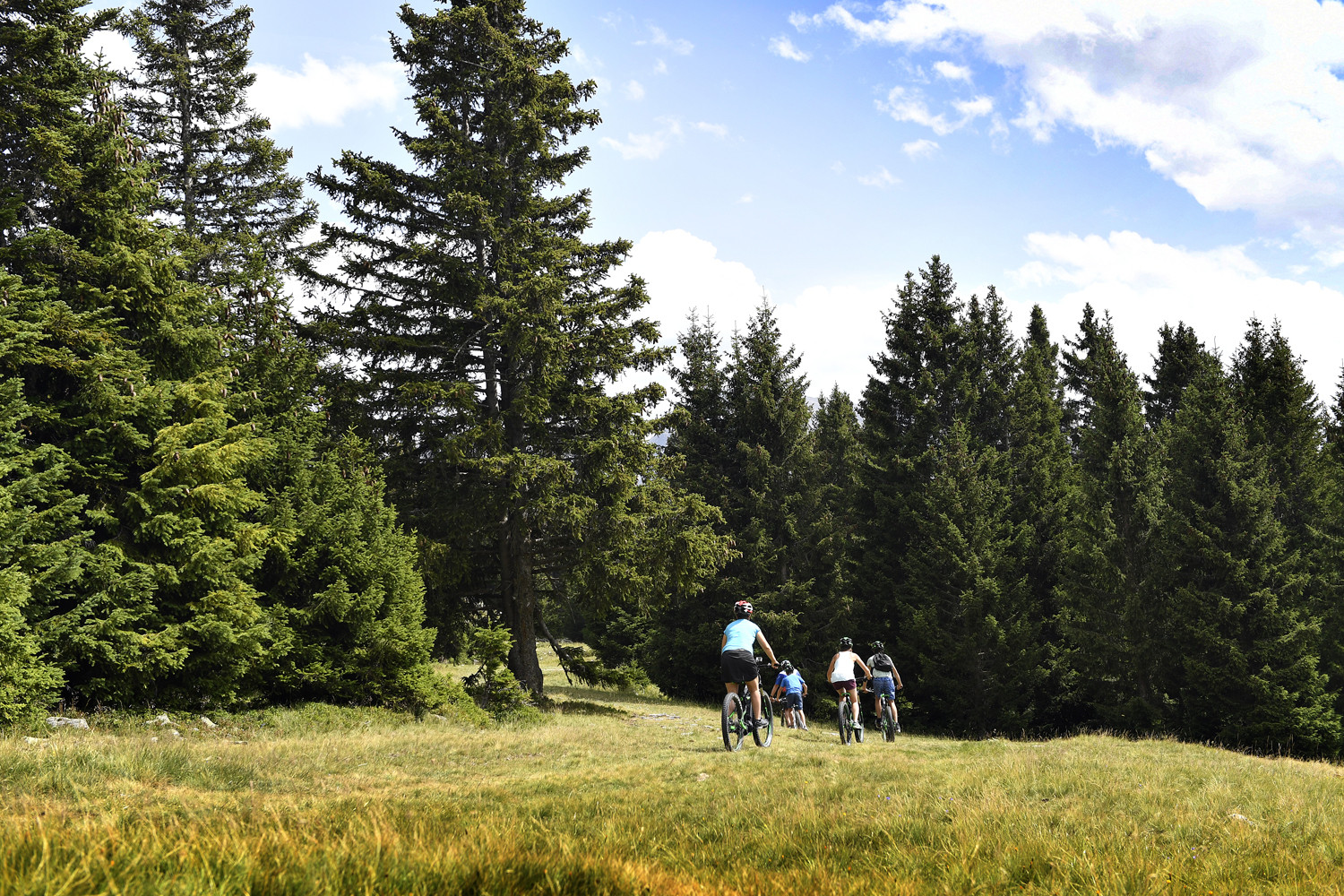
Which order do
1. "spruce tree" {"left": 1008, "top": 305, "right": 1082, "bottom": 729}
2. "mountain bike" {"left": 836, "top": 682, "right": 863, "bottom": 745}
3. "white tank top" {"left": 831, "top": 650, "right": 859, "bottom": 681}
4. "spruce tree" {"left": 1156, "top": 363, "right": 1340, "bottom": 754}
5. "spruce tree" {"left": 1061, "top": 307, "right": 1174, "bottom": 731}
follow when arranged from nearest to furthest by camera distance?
"mountain bike" {"left": 836, "top": 682, "right": 863, "bottom": 745} → "white tank top" {"left": 831, "top": 650, "right": 859, "bottom": 681} → "spruce tree" {"left": 1156, "top": 363, "right": 1340, "bottom": 754} → "spruce tree" {"left": 1061, "top": 307, "right": 1174, "bottom": 731} → "spruce tree" {"left": 1008, "top": 305, "right": 1082, "bottom": 729}

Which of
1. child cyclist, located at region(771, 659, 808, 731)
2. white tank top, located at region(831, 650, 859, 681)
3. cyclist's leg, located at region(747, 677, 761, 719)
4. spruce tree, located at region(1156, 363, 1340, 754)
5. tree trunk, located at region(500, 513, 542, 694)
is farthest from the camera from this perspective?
spruce tree, located at region(1156, 363, 1340, 754)

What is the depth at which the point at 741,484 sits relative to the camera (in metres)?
34.5

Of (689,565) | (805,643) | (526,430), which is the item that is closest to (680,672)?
(805,643)

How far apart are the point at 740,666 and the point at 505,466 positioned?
9.06 metres

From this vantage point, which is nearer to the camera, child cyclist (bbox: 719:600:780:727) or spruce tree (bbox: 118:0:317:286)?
child cyclist (bbox: 719:600:780:727)

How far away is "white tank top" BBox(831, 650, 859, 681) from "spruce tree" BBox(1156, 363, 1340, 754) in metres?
16.0

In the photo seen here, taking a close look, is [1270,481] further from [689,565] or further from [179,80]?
[179,80]

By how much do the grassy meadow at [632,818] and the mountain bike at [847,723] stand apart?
4.63ft

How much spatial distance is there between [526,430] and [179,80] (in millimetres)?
14743

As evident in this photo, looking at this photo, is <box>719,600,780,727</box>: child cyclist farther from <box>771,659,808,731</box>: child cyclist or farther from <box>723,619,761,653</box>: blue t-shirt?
<box>771,659,808,731</box>: child cyclist

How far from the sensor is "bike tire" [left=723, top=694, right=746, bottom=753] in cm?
1196

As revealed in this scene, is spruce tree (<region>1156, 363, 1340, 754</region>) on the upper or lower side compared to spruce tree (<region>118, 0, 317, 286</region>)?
lower

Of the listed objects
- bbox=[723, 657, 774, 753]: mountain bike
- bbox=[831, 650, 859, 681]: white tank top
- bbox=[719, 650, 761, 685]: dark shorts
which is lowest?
bbox=[723, 657, 774, 753]: mountain bike

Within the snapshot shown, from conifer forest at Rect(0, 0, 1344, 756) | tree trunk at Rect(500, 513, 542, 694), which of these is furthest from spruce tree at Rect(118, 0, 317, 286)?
tree trunk at Rect(500, 513, 542, 694)
